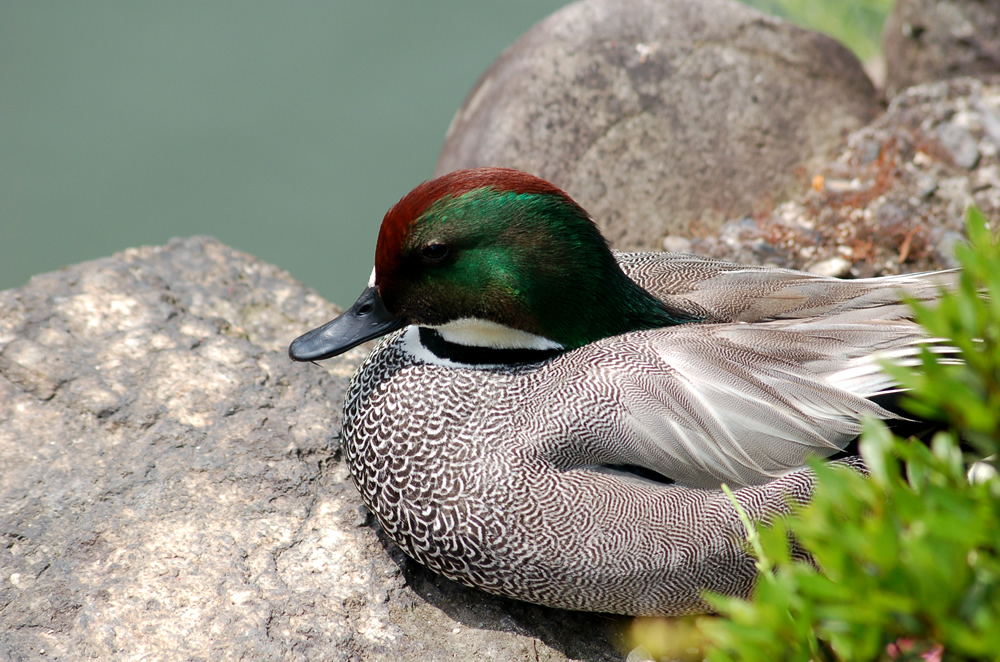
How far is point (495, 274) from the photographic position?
2238mm

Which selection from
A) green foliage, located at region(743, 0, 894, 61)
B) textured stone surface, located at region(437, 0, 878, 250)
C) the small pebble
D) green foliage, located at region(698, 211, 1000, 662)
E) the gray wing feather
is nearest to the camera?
green foliage, located at region(698, 211, 1000, 662)

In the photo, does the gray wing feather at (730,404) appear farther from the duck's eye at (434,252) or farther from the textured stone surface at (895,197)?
the textured stone surface at (895,197)

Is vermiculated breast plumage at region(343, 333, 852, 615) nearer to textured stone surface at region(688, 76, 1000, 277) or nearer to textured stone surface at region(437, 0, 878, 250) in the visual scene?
textured stone surface at region(688, 76, 1000, 277)

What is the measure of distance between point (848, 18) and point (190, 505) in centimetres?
574

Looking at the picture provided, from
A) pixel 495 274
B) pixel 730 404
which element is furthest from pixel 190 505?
pixel 730 404

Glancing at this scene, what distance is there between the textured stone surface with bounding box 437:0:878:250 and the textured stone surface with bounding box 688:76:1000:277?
17 cm

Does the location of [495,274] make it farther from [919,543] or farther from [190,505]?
[919,543]

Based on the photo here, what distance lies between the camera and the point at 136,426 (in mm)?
2754

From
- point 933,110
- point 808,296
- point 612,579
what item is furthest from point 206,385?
point 933,110

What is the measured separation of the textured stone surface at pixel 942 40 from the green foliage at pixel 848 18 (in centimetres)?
A: 170

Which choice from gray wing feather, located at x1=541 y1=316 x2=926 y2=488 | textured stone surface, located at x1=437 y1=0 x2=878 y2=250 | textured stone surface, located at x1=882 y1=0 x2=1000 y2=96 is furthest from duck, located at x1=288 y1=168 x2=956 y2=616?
textured stone surface, located at x1=882 y1=0 x2=1000 y2=96

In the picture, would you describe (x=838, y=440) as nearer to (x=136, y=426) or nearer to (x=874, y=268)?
(x=874, y=268)

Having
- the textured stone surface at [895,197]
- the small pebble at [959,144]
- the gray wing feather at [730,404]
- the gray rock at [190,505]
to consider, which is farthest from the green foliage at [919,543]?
the small pebble at [959,144]

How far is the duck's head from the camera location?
218 centimetres
